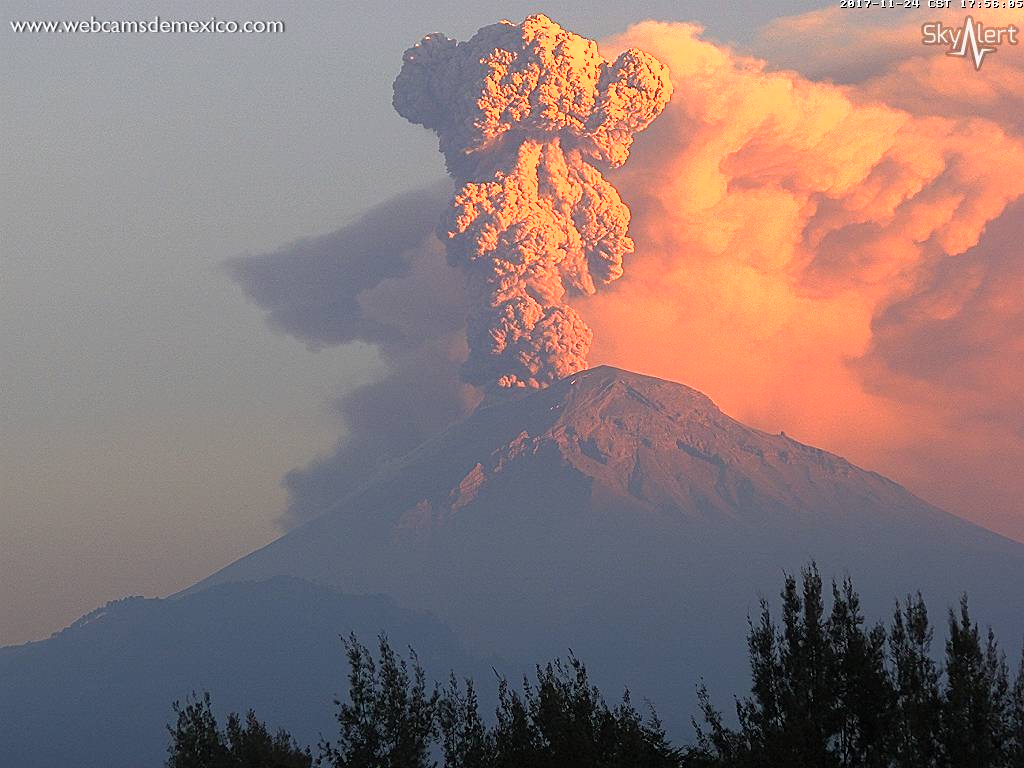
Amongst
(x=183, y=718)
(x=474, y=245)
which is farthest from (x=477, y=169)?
(x=183, y=718)

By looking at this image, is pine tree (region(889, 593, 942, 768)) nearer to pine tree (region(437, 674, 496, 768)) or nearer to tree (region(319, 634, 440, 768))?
pine tree (region(437, 674, 496, 768))

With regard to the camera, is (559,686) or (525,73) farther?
(525,73)

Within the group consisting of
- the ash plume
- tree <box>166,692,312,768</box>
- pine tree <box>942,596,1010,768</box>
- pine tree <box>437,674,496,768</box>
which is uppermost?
the ash plume

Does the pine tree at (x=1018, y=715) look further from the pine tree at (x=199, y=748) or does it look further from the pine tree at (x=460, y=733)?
the pine tree at (x=199, y=748)

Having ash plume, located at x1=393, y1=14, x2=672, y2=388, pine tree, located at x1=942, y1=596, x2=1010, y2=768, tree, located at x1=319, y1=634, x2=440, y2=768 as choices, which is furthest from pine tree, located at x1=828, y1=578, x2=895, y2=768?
ash plume, located at x1=393, y1=14, x2=672, y2=388

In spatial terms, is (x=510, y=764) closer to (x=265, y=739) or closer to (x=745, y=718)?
(x=745, y=718)

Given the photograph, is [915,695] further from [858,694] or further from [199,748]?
[199,748]
